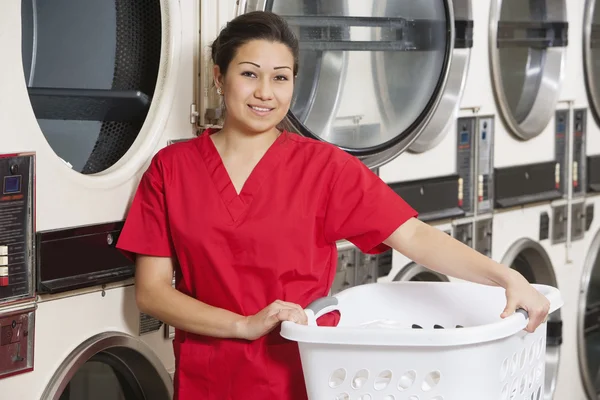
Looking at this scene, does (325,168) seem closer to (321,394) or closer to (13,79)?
(321,394)

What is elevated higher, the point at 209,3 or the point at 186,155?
the point at 209,3

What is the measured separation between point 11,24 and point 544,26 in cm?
231

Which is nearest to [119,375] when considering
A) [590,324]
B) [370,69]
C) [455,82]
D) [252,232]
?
[252,232]

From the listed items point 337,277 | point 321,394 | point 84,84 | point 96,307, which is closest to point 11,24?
point 84,84

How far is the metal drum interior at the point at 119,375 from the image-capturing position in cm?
199

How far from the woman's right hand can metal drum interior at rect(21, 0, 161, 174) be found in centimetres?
58

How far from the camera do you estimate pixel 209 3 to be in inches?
82.0

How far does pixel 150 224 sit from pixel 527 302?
2.42 feet

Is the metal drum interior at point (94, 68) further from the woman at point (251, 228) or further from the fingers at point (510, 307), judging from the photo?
the fingers at point (510, 307)

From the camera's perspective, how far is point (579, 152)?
3.59 metres

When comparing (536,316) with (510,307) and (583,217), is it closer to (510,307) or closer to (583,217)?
(510,307)

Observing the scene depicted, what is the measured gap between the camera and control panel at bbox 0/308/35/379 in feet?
5.76

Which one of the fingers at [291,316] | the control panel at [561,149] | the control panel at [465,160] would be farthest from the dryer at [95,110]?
the control panel at [561,149]

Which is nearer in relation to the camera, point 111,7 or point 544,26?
point 111,7
